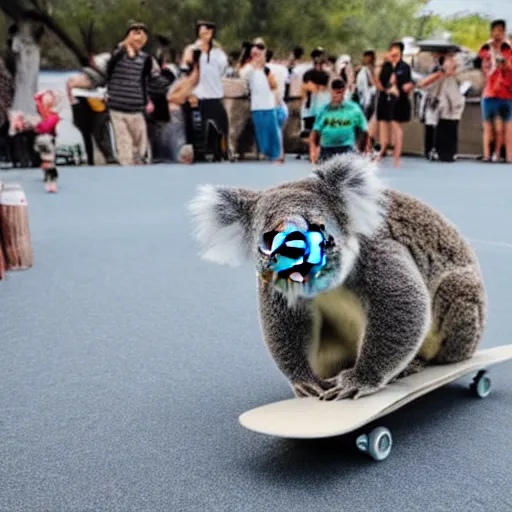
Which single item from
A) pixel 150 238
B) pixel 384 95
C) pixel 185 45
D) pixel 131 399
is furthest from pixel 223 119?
pixel 131 399

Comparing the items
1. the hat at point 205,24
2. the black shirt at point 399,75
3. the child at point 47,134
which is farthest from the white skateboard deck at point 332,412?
the hat at point 205,24

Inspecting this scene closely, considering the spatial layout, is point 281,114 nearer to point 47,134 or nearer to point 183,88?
point 183,88

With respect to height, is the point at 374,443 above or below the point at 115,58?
below

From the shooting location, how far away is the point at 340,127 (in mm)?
6648

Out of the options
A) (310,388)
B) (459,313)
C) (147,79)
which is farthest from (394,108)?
(310,388)

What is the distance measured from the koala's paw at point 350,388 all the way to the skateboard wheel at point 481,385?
0.61 metres

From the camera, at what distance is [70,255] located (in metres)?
5.32

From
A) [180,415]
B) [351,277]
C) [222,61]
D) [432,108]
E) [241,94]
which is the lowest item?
[180,415]

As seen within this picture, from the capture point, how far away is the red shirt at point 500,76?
37.0ft

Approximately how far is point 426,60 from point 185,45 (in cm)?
435

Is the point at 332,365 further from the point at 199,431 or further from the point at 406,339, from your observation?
the point at 199,431

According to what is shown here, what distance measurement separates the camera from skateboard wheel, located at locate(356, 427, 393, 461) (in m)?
1.99

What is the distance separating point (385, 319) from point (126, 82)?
35.0 ft

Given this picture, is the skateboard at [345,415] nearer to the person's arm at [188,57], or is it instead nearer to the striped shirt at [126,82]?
the striped shirt at [126,82]
